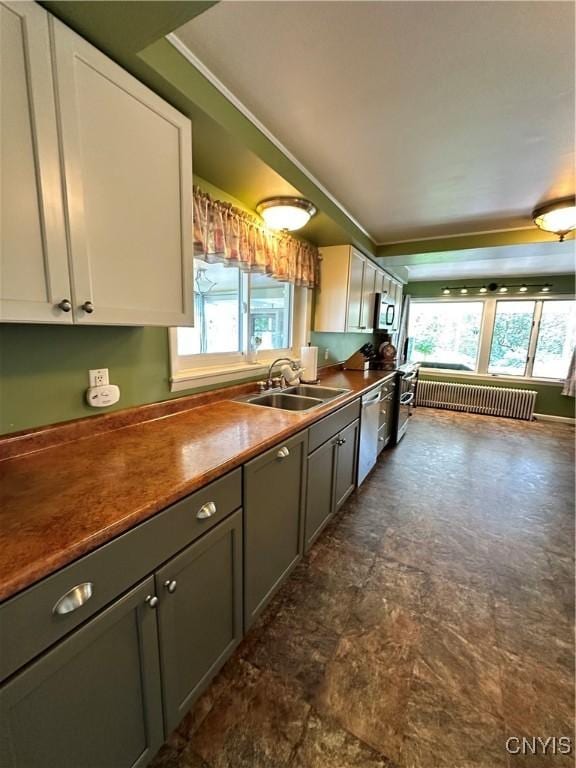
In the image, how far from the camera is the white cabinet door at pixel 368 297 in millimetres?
3457

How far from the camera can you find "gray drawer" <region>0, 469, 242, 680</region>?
58cm

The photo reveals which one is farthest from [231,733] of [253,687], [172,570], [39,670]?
[39,670]

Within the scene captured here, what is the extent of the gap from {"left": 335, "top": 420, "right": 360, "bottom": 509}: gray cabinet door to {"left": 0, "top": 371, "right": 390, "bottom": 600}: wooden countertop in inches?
25.9

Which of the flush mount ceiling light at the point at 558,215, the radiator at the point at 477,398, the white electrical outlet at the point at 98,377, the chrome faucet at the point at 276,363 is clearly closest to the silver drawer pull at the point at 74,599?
the white electrical outlet at the point at 98,377

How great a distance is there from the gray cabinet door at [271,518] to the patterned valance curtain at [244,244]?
45.7 inches

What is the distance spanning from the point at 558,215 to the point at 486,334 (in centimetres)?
364

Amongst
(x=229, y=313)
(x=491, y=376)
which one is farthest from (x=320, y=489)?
(x=491, y=376)

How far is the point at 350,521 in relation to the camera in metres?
2.33

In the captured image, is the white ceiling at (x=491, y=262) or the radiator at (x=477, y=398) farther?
the radiator at (x=477, y=398)

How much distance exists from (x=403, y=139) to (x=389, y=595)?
8.10 ft

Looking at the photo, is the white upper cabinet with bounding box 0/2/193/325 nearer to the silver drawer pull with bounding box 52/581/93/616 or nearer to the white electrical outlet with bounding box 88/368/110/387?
the white electrical outlet with bounding box 88/368/110/387

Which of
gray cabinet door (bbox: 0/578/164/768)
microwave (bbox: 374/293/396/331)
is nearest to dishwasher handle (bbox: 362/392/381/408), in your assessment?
microwave (bbox: 374/293/396/331)

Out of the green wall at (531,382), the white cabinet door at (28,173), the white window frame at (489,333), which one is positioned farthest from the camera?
the white window frame at (489,333)

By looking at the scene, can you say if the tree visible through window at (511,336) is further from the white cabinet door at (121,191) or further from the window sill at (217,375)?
the white cabinet door at (121,191)
